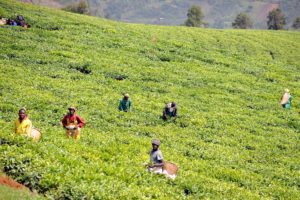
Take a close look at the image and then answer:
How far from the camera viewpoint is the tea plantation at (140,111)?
16125 mm

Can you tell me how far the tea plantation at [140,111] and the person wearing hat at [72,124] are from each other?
20.9 inches

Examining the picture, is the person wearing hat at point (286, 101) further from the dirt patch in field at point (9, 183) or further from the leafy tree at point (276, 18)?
the leafy tree at point (276, 18)

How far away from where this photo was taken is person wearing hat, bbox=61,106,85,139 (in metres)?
20.7

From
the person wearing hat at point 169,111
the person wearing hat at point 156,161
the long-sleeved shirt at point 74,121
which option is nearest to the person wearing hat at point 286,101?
the person wearing hat at point 169,111

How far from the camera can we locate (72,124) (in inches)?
828

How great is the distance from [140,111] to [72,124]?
9.64 metres

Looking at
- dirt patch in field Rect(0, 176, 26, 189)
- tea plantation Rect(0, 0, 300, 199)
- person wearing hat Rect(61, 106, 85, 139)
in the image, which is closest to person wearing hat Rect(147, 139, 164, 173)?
tea plantation Rect(0, 0, 300, 199)

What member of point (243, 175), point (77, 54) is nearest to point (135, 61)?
point (77, 54)

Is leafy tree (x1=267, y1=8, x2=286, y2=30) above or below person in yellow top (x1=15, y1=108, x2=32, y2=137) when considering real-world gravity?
above

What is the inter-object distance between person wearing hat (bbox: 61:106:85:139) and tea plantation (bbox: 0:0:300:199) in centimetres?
53

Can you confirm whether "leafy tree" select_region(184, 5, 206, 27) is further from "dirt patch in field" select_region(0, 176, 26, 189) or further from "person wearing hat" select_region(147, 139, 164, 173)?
"dirt patch in field" select_region(0, 176, 26, 189)

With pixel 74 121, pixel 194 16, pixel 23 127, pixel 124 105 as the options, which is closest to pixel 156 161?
pixel 74 121

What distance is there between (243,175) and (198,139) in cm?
617

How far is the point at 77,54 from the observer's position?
140 feet
